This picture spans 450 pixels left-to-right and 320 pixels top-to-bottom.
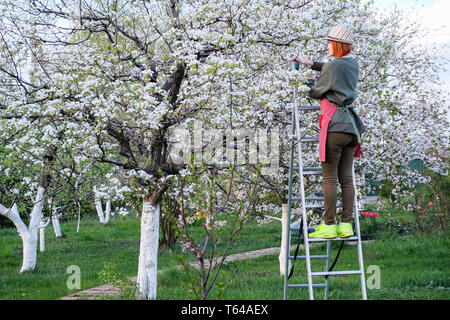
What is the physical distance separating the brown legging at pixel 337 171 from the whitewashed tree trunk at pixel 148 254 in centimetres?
467

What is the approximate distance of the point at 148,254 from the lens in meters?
10.2

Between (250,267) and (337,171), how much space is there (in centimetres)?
866

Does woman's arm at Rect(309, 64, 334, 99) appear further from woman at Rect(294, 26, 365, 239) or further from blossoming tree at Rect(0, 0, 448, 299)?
blossoming tree at Rect(0, 0, 448, 299)

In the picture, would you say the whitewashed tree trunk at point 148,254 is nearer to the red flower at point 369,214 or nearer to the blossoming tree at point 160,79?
the blossoming tree at point 160,79

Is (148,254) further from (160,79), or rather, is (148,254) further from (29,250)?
(29,250)

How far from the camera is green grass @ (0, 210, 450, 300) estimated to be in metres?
10.9

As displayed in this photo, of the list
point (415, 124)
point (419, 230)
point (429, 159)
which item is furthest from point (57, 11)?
point (419, 230)

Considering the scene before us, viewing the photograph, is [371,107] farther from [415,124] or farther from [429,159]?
[429,159]

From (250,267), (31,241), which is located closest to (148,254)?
(250,267)

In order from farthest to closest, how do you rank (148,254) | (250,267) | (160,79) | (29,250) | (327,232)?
(29,250)
(250,267)
(160,79)
(148,254)
(327,232)

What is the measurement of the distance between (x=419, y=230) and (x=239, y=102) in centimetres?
1131

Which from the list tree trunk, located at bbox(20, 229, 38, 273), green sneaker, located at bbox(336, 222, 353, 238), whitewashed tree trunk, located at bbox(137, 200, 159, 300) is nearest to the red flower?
tree trunk, located at bbox(20, 229, 38, 273)

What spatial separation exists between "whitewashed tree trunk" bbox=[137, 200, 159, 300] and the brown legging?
15.3 ft

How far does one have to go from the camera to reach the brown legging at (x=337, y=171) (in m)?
6.39
